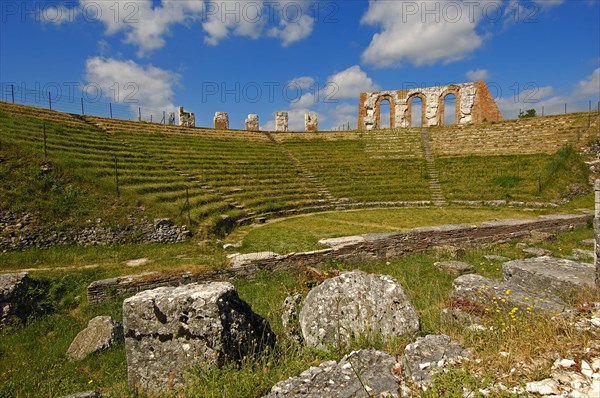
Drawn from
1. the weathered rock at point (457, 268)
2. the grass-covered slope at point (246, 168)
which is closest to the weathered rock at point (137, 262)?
the grass-covered slope at point (246, 168)

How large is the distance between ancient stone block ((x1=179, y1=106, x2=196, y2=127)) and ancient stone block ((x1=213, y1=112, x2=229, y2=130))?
8.37ft

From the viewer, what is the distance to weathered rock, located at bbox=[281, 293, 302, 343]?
462cm

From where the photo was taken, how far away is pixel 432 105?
43500mm

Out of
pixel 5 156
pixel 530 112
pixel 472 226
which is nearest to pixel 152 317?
pixel 472 226

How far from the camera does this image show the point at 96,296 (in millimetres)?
7523

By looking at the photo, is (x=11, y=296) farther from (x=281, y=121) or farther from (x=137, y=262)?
(x=281, y=121)

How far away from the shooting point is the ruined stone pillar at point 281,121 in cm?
4238

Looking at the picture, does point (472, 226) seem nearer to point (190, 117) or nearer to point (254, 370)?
point (254, 370)

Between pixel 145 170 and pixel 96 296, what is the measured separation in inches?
526

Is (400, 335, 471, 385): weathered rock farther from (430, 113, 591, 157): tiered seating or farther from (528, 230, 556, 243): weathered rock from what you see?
(430, 113, 591, 157): tiered seating

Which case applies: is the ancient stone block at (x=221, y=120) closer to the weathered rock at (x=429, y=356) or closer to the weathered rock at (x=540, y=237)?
the weathered rock at (x=540, y=237)

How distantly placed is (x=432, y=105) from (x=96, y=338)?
4549 cm

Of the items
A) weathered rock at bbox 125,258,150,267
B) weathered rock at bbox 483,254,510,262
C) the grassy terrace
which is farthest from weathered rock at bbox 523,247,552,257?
the grassy terrace

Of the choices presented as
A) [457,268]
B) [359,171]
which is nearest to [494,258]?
[457,268]
